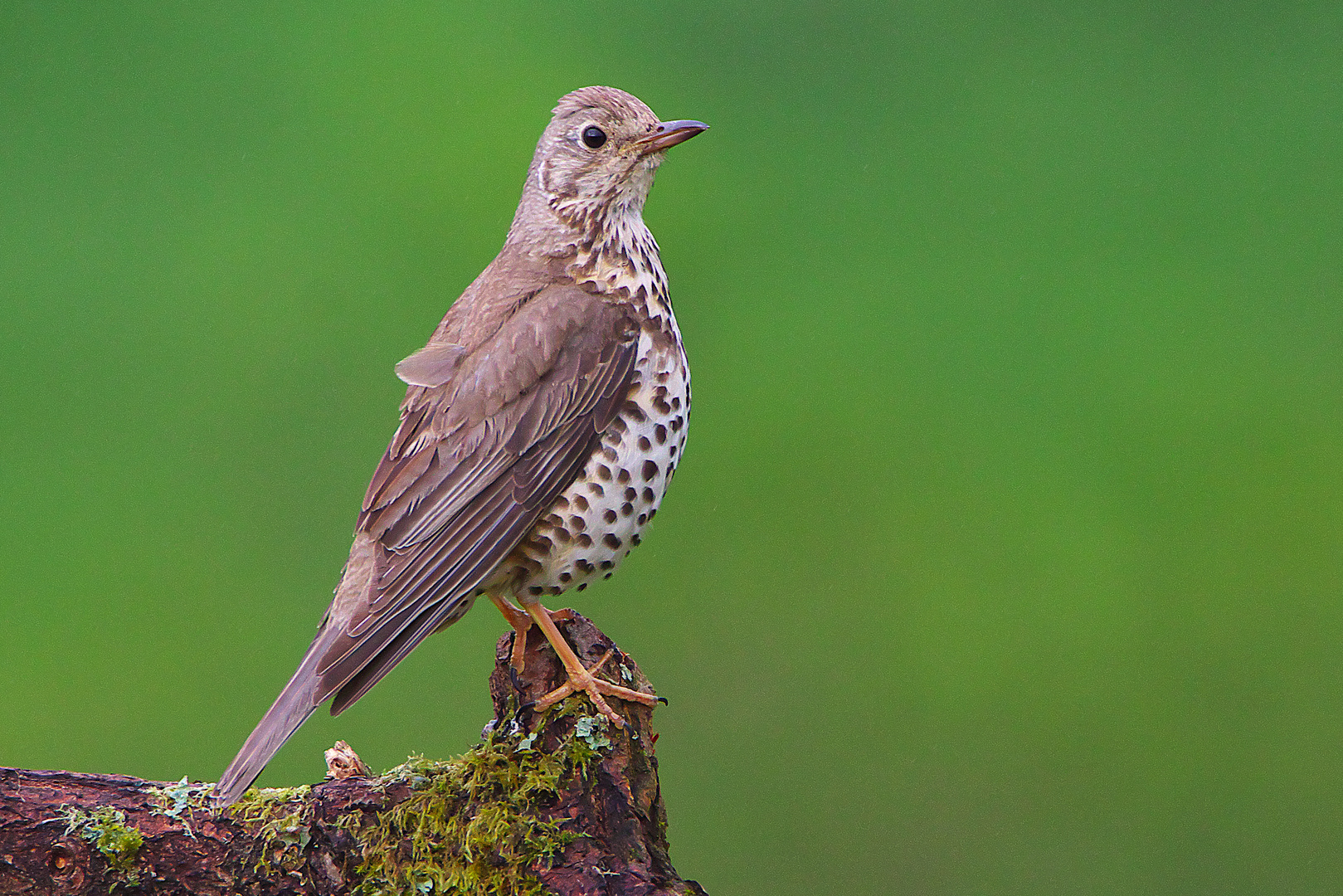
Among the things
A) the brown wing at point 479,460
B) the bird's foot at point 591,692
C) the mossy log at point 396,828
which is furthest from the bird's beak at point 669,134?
the mossy log at point 396,828

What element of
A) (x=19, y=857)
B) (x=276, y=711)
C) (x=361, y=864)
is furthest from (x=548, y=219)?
(x=19, y=857)

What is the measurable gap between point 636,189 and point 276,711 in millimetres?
1643

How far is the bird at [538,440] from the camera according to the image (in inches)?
114

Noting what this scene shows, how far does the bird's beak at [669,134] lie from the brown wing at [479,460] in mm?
473

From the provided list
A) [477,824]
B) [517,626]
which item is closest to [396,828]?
[477,824]

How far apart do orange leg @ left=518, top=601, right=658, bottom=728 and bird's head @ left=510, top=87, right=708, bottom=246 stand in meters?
1.04

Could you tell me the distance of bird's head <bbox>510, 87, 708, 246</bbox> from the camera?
11.0 ft

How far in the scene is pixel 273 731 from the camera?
2.58 metres

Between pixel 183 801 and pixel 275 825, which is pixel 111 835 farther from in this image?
pixel 275 825

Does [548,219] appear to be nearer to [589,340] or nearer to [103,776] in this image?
[589,340]

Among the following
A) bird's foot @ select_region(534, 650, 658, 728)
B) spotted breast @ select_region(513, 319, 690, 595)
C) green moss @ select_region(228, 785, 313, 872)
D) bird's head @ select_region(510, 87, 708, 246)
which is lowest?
green moss @ select_region(228, 785, 313, 872)

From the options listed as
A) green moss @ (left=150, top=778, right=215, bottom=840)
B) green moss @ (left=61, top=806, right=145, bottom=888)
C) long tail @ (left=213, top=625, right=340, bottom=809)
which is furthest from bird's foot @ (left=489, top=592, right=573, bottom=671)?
green moss @ (left=61, top=806, right=145, bottom=888)

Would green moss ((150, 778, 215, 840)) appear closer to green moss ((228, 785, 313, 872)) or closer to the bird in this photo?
green moss ((228, 785, 313, 872))

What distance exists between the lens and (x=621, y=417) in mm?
3115
